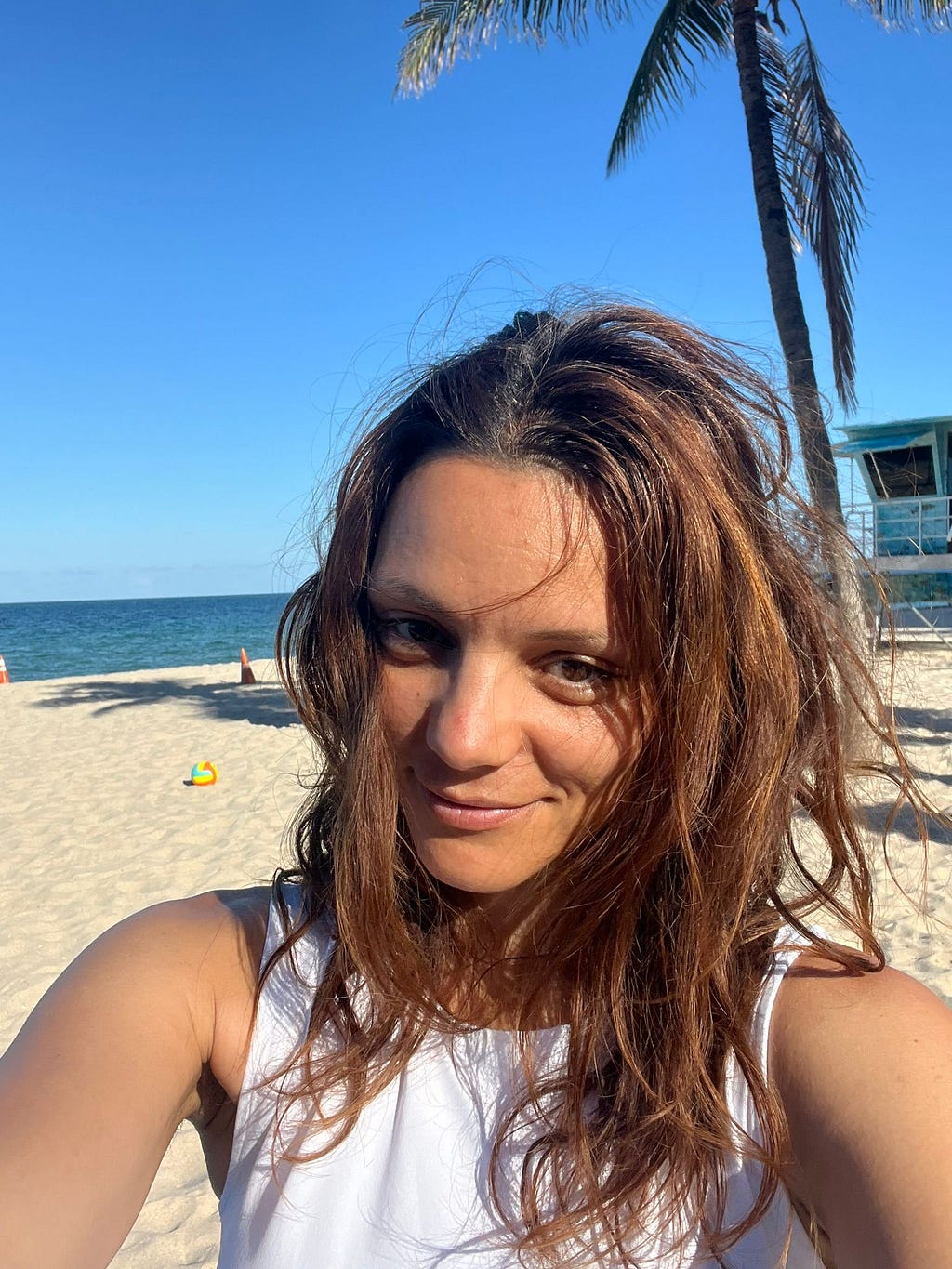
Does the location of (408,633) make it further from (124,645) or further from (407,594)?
(124,645)

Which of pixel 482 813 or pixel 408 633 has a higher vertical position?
pixel 408 633

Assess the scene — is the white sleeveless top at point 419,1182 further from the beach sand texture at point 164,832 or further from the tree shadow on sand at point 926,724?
the tree shadow on sand at point 926,724

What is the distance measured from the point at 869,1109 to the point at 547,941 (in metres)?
0.46

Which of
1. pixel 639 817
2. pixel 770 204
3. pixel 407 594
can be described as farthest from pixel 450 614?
pixel 770 204

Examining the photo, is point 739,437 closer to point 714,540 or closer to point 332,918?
point 714,540

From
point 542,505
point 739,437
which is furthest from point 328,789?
point 739,437

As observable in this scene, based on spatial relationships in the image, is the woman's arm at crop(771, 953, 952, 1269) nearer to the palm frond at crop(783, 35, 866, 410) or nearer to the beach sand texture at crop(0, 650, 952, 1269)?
the beach sand texture at crop(0, 650, 952, 1269)

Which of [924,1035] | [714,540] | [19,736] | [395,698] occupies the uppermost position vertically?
[714,540]

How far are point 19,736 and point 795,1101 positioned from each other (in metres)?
11.8

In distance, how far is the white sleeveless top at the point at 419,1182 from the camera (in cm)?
99

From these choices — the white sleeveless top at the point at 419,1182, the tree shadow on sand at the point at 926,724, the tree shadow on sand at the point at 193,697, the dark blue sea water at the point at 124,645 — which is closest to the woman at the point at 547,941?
the white sleeveless top at the point at 419,1182

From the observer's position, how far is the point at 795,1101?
998 millimetres

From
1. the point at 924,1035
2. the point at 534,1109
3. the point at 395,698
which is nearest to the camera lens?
the point at 924,1035

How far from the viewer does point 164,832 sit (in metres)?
6.38
